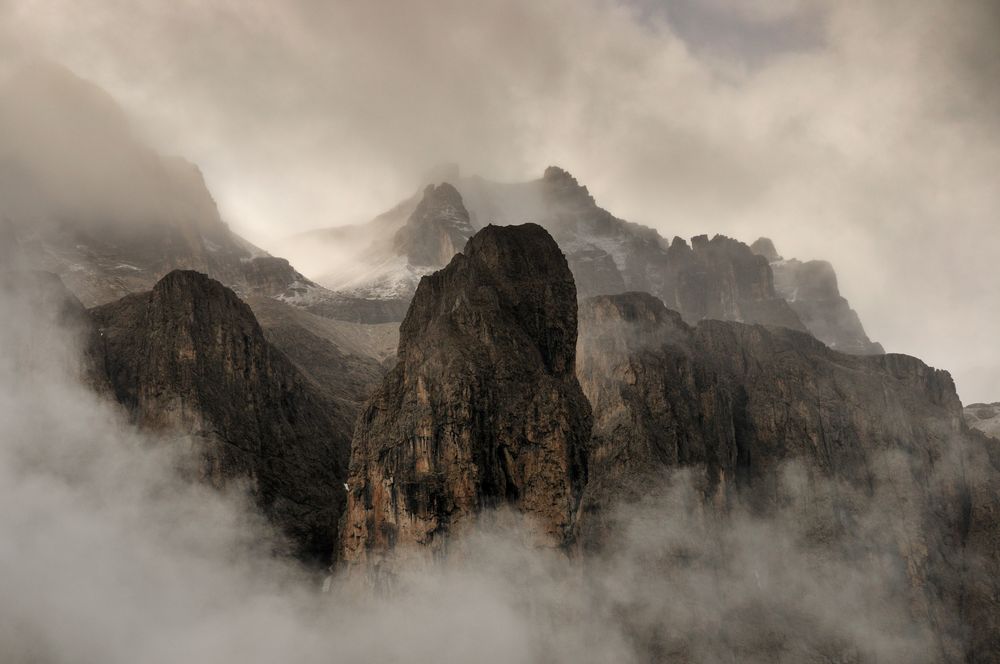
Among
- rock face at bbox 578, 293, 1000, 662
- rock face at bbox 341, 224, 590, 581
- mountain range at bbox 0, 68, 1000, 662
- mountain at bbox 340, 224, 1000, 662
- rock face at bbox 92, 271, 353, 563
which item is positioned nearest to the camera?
rock face at bbox 341, 224, 590, 581

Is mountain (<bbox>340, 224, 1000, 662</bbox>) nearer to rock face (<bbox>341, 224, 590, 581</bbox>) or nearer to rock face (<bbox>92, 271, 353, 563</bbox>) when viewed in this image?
rock face (<bbox>341, 224, 590, 581</bbox>)

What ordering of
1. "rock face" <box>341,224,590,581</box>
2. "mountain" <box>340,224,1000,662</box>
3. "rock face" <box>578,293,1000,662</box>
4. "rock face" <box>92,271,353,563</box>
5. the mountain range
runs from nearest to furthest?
"rock face" <box>341,224,590,581</box>, "mountain" <box>340,224,1000,662</box>, the mountain range, "rock face" <box>92,271,353,563</box>, "rock face" <box>578,293,1000,662</box>

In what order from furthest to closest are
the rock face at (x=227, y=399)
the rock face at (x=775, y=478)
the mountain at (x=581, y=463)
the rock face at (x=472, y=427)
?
the rock face at (x=775, y=478) → the rock face at (x=227, y=399) → the mountain at (x=581, y=463) → the rock face at (x=472, y=427)

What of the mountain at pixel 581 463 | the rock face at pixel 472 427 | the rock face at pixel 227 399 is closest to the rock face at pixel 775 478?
the mountain at pixel 581 463

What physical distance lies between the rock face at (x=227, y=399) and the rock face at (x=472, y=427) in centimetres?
2439

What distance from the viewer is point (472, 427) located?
10931cm

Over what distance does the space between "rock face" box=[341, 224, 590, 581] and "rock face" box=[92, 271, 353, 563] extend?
80.0ft

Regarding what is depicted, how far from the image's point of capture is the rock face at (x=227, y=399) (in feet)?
442

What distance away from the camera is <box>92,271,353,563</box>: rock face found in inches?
5305

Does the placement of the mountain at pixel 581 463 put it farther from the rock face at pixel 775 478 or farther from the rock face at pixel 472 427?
the rock face at pixel 775 478

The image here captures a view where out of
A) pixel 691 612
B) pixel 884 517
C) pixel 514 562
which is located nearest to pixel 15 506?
pixel 514 562

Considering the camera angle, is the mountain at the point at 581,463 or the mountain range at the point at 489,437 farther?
the mountain range at the point at 489,437

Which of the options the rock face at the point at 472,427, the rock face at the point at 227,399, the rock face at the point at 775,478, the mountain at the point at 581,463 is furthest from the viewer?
the rock face at the point at 775,478

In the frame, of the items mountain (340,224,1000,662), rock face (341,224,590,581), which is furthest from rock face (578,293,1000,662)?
rock face (341,224,590,581)
